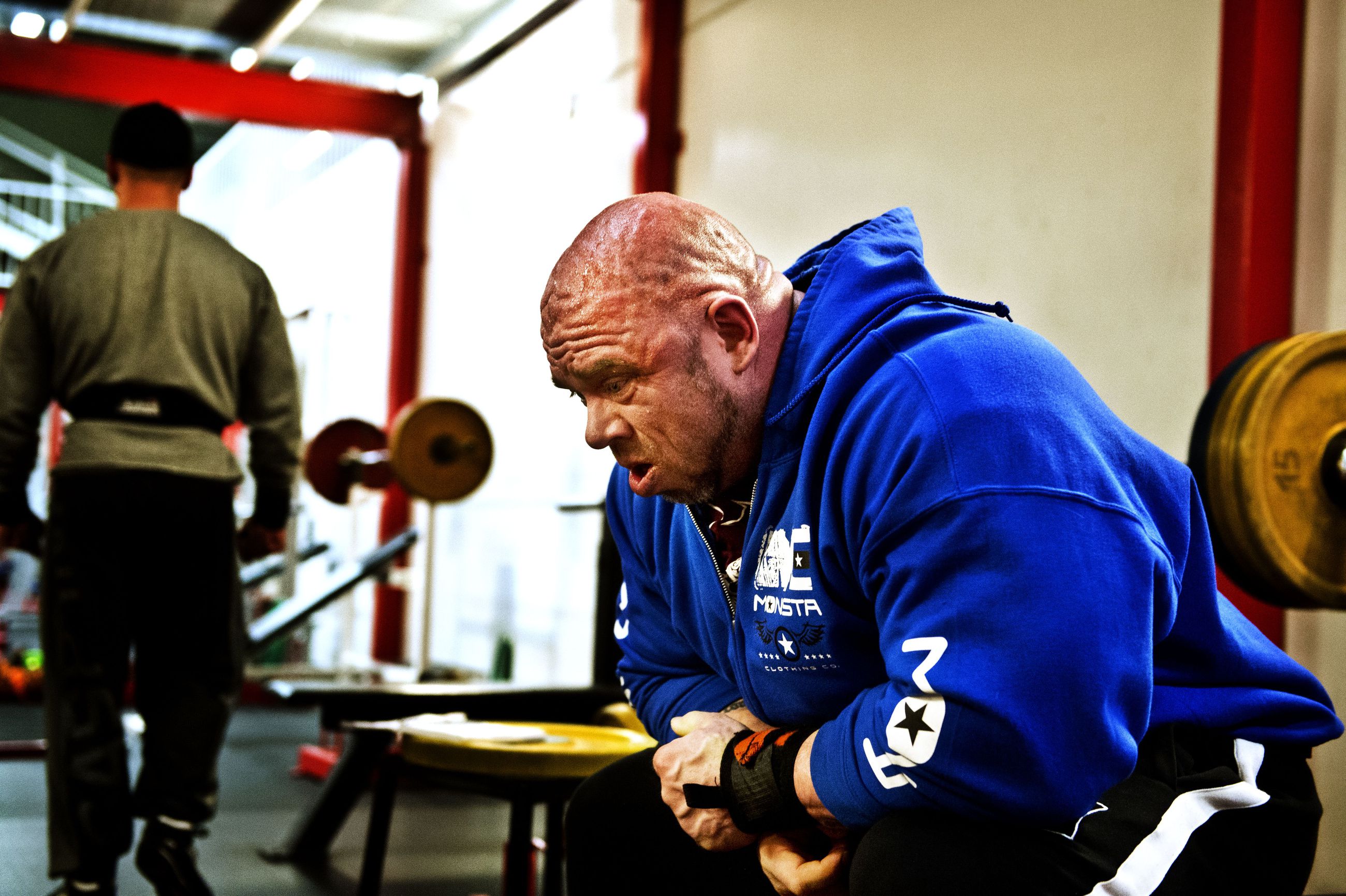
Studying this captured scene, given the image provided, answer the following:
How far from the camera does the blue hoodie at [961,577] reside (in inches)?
36.9

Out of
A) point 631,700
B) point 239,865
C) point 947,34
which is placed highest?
point 947,34

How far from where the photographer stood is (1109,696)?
0.94m

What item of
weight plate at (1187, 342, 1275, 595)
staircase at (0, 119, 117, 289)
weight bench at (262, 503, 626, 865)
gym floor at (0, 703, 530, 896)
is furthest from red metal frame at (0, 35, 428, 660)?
weight plate at (1187, 342, 1275, 595)

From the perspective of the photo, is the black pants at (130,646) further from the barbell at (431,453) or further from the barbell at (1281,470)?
the barbell at (431,453)

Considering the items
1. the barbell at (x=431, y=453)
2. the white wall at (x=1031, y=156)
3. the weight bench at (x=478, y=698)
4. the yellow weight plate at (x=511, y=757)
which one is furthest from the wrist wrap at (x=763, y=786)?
the barbell at (x=431, y=453)

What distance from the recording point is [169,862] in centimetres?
215

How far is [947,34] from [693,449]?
250 cm

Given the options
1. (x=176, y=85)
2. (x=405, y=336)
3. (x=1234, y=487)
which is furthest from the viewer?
(x=405, y=336)

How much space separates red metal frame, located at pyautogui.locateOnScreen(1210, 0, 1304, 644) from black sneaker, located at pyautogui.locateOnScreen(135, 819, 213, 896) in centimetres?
186

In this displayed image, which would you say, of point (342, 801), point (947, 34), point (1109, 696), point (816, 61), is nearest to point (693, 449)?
point (1109, 696)

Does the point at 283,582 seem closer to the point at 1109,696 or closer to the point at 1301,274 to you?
the point at 1301,274

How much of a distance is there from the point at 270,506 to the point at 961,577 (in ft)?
6.05

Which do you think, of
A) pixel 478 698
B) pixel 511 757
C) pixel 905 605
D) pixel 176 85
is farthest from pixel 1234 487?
pixel 176 85

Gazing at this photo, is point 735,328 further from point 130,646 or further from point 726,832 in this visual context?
point 130,646
